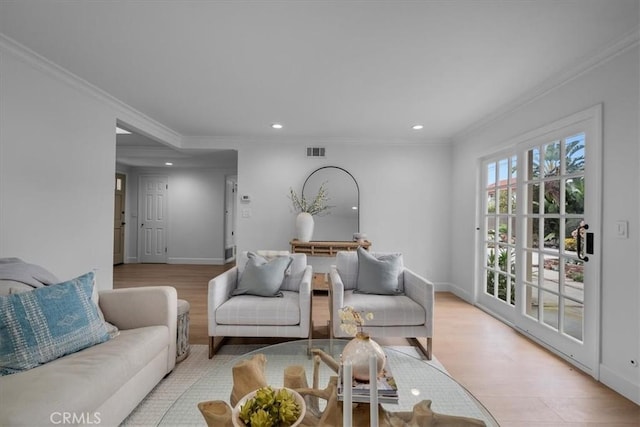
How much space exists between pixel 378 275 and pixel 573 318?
5.28ft

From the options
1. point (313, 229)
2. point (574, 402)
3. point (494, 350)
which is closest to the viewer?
point (574, 402)

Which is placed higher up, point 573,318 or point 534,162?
point 534,162

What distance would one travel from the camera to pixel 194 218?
6.93m

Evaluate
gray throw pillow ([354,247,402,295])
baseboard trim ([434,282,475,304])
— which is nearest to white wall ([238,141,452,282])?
baseboard trim ([434,282,475,304])

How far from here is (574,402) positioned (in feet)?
6.19

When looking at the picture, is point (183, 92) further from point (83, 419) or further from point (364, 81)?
point (83, 419)

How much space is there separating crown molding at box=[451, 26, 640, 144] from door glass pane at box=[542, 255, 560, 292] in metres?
1.52

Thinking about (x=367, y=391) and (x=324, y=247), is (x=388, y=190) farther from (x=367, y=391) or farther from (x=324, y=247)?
(x=367, y=391)

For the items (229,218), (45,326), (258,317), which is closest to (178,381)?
(258,317)

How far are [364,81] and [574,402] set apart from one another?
282cm

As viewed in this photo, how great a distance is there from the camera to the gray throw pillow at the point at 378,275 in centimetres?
271

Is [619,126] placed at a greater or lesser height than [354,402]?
greater

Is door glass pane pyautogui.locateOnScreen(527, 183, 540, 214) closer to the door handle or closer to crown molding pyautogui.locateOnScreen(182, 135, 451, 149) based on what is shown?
the door handle

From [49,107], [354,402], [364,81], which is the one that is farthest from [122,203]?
[354,402]
